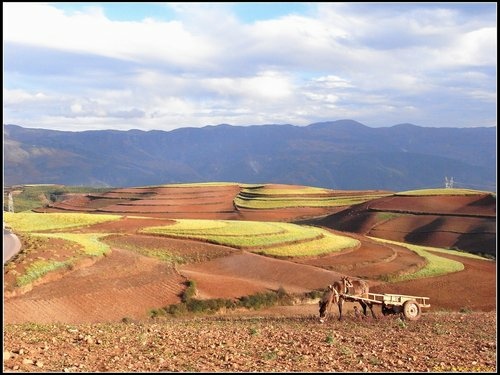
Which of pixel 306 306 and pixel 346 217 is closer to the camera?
pixel 306 306

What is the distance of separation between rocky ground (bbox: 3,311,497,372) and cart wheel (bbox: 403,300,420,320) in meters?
2.93

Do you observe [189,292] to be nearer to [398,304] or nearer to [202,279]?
→ [202,279]

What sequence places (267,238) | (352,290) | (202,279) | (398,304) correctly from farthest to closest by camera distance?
(267,238) → (202,279) → (352,290) → (398,304)

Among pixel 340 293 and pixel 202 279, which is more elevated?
pixel 340 293

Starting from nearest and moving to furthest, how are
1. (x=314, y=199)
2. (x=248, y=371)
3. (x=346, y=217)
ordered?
(x=248, y=371) < (x=346, y=217) < (x=314, y=199)

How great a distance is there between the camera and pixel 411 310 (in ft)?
61.7

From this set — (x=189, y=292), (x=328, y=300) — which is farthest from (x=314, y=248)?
(x=328, y=300)

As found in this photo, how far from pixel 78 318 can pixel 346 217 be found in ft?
206

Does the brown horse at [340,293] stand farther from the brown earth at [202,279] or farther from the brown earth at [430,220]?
the brown earth at [430,220]

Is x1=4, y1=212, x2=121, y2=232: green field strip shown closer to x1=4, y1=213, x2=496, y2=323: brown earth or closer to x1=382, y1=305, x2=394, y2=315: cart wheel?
x1=4, y1=213, x2=496, y2=323: brown earth

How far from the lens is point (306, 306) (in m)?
29.1

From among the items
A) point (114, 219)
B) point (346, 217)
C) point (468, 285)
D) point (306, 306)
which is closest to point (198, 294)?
point (306, 306)

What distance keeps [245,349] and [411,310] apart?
29.7 ft

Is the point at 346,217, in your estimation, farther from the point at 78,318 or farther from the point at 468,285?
the point at 78,318
